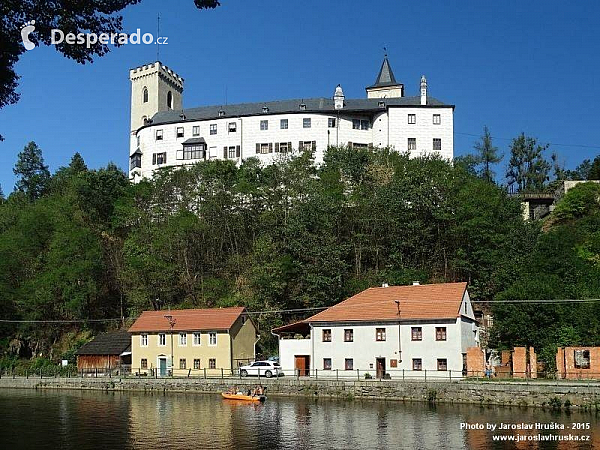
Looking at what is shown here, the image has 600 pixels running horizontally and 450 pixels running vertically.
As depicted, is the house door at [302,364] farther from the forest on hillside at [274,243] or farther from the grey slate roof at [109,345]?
the grey slate roof at [109,345]

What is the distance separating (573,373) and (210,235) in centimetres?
4063

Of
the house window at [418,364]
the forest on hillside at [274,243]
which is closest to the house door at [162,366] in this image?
the forest on hillside at [274,243]

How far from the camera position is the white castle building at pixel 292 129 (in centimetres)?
9494

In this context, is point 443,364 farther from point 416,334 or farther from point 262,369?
point 262,369

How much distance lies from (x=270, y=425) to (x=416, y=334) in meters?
17.9

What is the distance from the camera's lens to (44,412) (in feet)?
151

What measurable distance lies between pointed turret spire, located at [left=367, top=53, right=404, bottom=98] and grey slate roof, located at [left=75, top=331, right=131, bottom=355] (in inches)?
2355

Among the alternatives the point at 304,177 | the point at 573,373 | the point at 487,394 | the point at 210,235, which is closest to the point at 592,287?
the point at 573,373

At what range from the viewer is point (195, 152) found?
101 meters

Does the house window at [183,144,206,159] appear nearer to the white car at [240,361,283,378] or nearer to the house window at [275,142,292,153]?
the house window at [275,142,292,153]

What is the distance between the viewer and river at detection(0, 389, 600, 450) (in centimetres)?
3234

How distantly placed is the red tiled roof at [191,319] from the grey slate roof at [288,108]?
41.5m

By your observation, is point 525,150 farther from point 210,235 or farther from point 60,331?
point 60,331

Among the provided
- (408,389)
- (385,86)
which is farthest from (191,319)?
(385,86)
